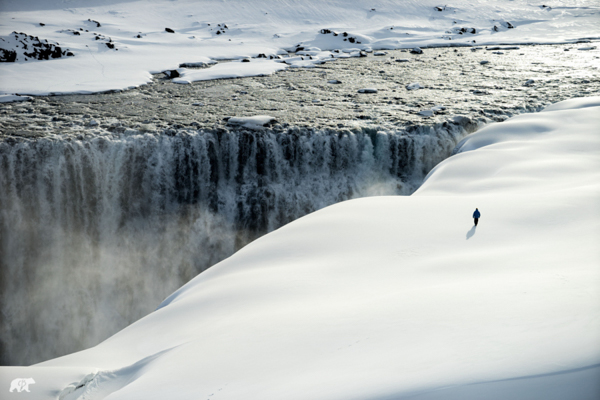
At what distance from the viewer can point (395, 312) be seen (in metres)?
3.08

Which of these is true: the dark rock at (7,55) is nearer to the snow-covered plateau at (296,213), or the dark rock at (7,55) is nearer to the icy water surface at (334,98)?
the snow-covered plateau at (296,213)

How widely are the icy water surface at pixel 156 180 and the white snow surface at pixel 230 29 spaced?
9.78ft

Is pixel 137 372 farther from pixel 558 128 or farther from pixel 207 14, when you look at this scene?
pixel 207 14

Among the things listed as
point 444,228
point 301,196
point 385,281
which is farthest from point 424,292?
point 301,196

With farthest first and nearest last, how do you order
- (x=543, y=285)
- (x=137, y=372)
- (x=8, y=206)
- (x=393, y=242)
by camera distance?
(x=8, y=206) → (x=393, y=242) → (x=137, y=372) → (x=543, y=285)

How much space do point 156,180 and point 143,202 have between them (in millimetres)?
554

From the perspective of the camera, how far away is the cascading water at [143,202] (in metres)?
8.75

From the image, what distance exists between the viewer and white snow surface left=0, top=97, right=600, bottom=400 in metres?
2.09

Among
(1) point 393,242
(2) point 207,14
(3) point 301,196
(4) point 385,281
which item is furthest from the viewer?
(2) point 207,14

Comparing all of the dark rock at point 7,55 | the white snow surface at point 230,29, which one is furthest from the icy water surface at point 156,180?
the dark rock at point 7,55

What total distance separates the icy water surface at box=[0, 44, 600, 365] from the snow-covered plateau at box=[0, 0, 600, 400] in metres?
0.05

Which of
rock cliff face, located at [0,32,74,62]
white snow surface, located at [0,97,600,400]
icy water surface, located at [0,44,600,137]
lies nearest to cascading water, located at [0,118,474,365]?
icy water surface, located at [0,44,600,137]

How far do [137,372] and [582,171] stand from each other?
22.2 ft

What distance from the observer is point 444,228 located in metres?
5.25
